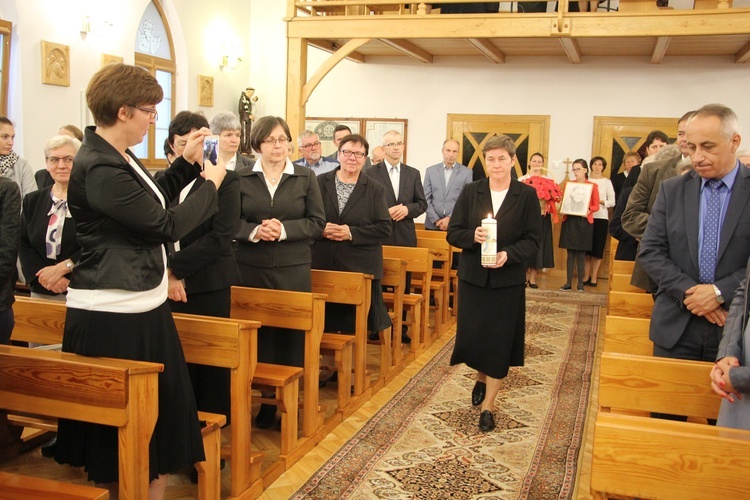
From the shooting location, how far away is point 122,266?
234 cm

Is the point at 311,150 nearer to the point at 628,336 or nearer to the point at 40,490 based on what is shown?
the point at 628,336

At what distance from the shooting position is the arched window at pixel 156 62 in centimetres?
994

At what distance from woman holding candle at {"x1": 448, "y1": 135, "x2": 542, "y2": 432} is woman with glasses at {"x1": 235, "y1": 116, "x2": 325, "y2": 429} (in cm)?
92

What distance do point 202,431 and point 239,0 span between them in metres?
10.4

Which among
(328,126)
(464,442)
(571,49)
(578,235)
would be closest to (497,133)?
(571,49)

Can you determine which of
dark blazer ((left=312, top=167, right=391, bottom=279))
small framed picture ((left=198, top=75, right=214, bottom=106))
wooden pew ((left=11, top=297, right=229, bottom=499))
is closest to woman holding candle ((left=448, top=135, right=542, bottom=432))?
dark blazer ((left=312, top=167, right=391, bottom=279))

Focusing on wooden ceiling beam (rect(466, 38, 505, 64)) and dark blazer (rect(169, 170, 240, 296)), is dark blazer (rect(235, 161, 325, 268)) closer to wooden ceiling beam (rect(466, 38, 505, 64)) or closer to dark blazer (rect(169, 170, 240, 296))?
dark blazer (rect(169, 170, 240, 296))

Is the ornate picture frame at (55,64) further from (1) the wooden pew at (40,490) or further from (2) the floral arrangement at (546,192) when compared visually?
(1) the wooden pew at (40,490)

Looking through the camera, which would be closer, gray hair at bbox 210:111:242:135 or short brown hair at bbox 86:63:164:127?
short brown hair at bbox 86:63:164:127

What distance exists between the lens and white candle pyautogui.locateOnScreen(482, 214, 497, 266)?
12.6 feet

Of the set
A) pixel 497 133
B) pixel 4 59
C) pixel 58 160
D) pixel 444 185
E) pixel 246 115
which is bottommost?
pixel 444 185

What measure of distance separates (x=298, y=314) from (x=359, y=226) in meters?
1.22

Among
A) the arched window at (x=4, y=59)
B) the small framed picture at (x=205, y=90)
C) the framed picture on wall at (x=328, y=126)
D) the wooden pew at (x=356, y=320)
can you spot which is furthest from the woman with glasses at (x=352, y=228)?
the framed picture on wall at (x=328, y=126)

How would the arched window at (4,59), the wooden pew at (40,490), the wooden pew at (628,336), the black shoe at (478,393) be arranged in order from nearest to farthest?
the wooden pew at (40,490), the wooden pew at (628,336), the black shoe at (478,393), the arched window at (4,59)
